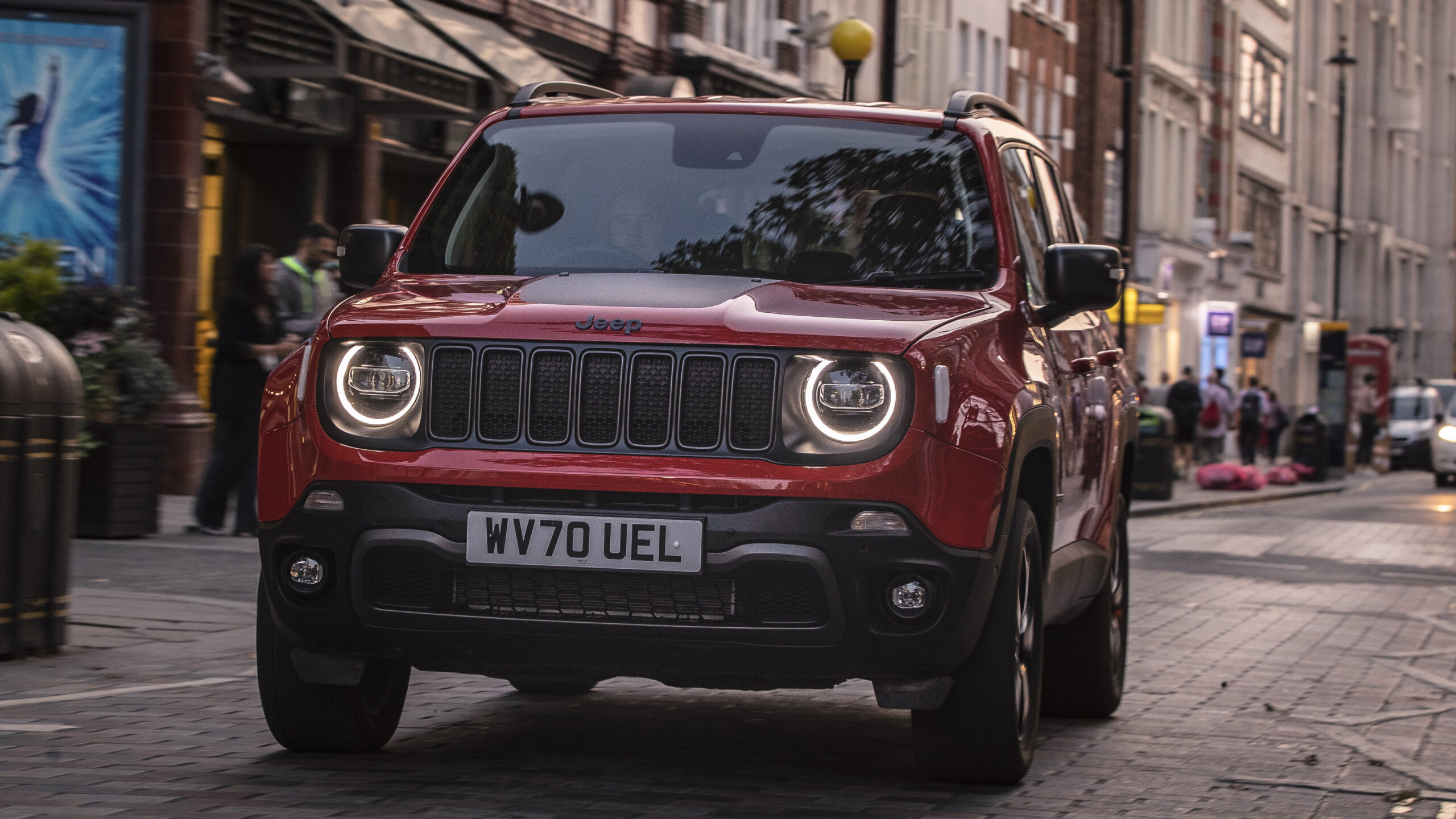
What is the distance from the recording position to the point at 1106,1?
178ft

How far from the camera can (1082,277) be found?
21.5 ft

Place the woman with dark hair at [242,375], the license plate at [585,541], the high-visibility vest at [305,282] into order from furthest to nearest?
the high-visibility vest at [305,282], the woman with dark hair at [242,375], the license plate at [585,541]

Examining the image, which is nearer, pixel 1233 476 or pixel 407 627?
pixel 407 627

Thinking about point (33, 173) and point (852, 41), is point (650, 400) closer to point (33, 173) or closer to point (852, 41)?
point (852, 41)

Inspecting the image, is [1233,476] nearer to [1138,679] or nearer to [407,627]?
[1138,679]

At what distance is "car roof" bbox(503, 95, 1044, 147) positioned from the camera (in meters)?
6.76

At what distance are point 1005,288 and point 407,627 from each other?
194 cm

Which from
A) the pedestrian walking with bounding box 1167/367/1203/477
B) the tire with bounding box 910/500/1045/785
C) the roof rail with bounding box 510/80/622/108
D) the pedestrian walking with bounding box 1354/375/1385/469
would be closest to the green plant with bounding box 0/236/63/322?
the roof rail with bounding box 510/80/622/108

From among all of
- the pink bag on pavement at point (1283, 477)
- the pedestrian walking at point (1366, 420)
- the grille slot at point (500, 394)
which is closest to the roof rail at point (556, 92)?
the grille slot at point (500, 394)

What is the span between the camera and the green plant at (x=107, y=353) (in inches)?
539

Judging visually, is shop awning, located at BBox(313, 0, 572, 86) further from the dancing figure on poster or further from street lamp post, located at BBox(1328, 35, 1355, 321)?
street lamp post, located at BBox(1328, 35, 1355, 321)

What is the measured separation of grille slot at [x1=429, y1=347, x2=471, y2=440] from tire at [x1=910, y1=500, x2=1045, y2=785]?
4.61ft

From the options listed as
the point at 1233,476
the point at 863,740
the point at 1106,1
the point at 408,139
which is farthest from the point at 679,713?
the point at 1106,1

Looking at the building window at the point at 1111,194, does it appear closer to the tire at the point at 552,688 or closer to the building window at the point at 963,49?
the building window at the point at 963,49
